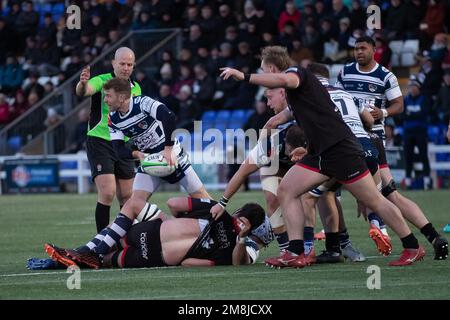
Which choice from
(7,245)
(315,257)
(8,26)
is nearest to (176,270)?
(315,257)

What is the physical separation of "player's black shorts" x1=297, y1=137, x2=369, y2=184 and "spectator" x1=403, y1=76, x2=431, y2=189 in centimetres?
1346

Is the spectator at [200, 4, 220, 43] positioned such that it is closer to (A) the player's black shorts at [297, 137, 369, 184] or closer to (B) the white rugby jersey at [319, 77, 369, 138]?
(B) the white rugby jersey at [319, 77, 369, 138]

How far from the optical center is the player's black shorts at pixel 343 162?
989 centimetres

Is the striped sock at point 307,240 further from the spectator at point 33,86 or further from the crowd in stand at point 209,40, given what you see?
the spectator at point 33,86

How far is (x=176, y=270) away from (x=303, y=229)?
4.08 ft

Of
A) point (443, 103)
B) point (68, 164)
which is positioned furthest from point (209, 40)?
point (443, 103)

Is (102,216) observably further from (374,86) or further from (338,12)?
(338,12)

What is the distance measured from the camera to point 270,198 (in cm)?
1129

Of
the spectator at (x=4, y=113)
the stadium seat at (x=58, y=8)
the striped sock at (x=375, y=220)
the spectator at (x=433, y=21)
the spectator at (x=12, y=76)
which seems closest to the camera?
the striped sock at (x=375, y=220)

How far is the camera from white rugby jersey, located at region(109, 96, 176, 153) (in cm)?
1131

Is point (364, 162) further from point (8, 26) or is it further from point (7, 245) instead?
point (8, 26)

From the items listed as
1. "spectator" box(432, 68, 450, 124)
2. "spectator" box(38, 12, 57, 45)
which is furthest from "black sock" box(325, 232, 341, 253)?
"spectator" box(38, 12, 57, 45)

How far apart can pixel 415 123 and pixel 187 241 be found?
1359 centimetres

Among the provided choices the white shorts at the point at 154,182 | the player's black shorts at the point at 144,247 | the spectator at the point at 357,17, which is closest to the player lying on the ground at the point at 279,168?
the player's black shorts at the point at 144,247
